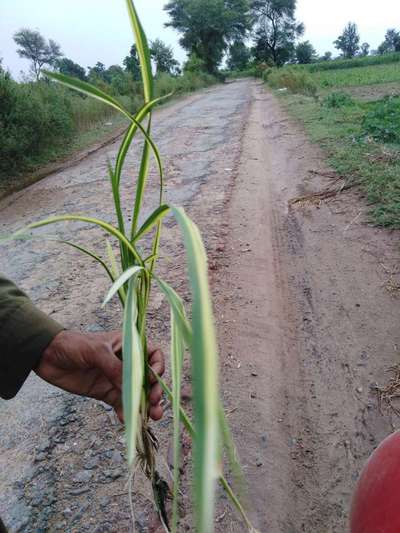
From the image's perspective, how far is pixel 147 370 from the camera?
37.2 inches

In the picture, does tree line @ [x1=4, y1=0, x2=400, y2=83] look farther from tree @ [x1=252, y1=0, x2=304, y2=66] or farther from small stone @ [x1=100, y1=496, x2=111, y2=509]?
small stone @ [x1=100, y1=496, x2=111, y2=509]

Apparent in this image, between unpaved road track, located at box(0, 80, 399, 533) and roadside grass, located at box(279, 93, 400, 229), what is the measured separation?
6.0 inches

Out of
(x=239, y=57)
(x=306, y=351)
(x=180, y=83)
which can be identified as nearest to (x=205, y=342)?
(x=306, y=351)

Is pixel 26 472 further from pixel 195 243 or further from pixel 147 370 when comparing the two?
pixel 195 243

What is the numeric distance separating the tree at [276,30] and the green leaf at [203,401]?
45.3 m

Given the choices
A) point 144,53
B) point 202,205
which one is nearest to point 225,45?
point 202,205

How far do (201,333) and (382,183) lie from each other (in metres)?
3.12

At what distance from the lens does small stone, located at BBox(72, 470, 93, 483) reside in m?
1.29

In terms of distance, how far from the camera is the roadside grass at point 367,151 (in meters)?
2.84

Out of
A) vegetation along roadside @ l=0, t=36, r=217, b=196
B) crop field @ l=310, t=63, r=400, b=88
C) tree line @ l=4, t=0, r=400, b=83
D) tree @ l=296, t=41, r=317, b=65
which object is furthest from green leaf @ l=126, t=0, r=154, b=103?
tree @ l=296, t=41, r=317, b=65

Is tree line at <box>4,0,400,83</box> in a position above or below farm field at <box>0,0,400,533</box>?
above

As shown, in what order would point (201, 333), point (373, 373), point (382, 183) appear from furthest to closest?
point (382, 183), point (373, 373), point (201, 333)

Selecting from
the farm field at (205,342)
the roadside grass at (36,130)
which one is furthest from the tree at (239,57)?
the farm field at (205,342)

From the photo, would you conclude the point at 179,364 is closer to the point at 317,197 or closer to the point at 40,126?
the point at 317,197
